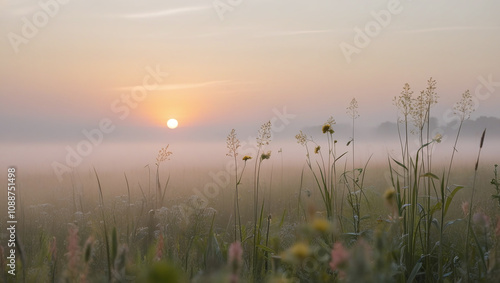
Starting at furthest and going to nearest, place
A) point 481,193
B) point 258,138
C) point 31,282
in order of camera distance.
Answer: point 481,193 < point 258,138 < point 31,282

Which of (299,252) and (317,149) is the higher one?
(317,149)

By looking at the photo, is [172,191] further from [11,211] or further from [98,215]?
[11,211]

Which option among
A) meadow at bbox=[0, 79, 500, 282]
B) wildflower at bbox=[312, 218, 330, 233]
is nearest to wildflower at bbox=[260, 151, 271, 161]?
meadow at bbox=[0, 79, 500, 282]

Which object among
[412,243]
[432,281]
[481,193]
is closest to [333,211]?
[412,243]

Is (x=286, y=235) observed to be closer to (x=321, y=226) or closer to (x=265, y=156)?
(x=265, y=156)

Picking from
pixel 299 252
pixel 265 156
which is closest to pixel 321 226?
pixel 299 252

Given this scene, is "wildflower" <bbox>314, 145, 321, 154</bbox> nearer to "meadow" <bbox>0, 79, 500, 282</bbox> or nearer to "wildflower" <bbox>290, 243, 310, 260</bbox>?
"meadow" <bbox>0, 79, 500, 282</bbox>

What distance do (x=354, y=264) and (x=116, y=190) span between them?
6009 millimetres

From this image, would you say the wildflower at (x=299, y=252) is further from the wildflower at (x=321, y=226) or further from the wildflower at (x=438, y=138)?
the wildflower at (x=438, y=138)


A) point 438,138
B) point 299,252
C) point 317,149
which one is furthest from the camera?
point 317,149

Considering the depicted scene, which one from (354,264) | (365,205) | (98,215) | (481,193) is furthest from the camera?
(481,193)

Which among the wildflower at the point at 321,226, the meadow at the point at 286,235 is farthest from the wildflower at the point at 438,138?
the wildflower at the point at 321,226

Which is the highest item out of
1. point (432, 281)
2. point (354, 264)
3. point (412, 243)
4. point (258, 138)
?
point (258, 138)

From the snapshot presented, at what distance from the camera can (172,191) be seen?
712cm
